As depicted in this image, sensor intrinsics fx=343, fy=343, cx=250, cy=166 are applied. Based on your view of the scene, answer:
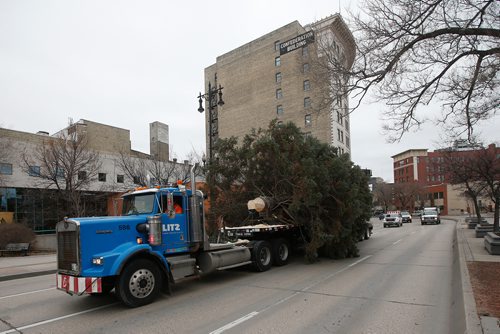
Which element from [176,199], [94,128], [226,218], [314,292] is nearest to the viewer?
[314,292]

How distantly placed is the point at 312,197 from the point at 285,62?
51.9 meters

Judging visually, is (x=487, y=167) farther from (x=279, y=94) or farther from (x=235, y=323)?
(x=279, y=94)

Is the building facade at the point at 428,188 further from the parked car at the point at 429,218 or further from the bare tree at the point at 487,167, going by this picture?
the bare tree at the point at 487,167

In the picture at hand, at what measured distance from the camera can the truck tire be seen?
10.9 meters

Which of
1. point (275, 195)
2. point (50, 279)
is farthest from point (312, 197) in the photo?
point (50, 279)

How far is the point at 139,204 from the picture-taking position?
8.41 m

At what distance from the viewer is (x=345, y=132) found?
202ft

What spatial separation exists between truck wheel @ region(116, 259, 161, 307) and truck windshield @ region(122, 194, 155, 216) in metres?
1.35

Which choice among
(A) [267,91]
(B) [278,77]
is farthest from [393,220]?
(A) [267,91]

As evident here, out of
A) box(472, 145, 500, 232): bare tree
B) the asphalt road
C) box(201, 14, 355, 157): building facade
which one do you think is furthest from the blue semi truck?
box(201, 14, 355, 157): building facade

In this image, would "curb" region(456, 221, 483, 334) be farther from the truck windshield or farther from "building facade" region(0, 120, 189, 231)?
"building facade" region(0, 120, 189, 231)

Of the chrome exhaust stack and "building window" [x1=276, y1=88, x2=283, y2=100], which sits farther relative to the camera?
"building window" [x1=276, y1=88, x2=283, y2=100]

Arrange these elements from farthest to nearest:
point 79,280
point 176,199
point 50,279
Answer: point 50,279
point 176,199
point 79,280

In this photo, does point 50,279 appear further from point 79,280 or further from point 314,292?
point 314,292
